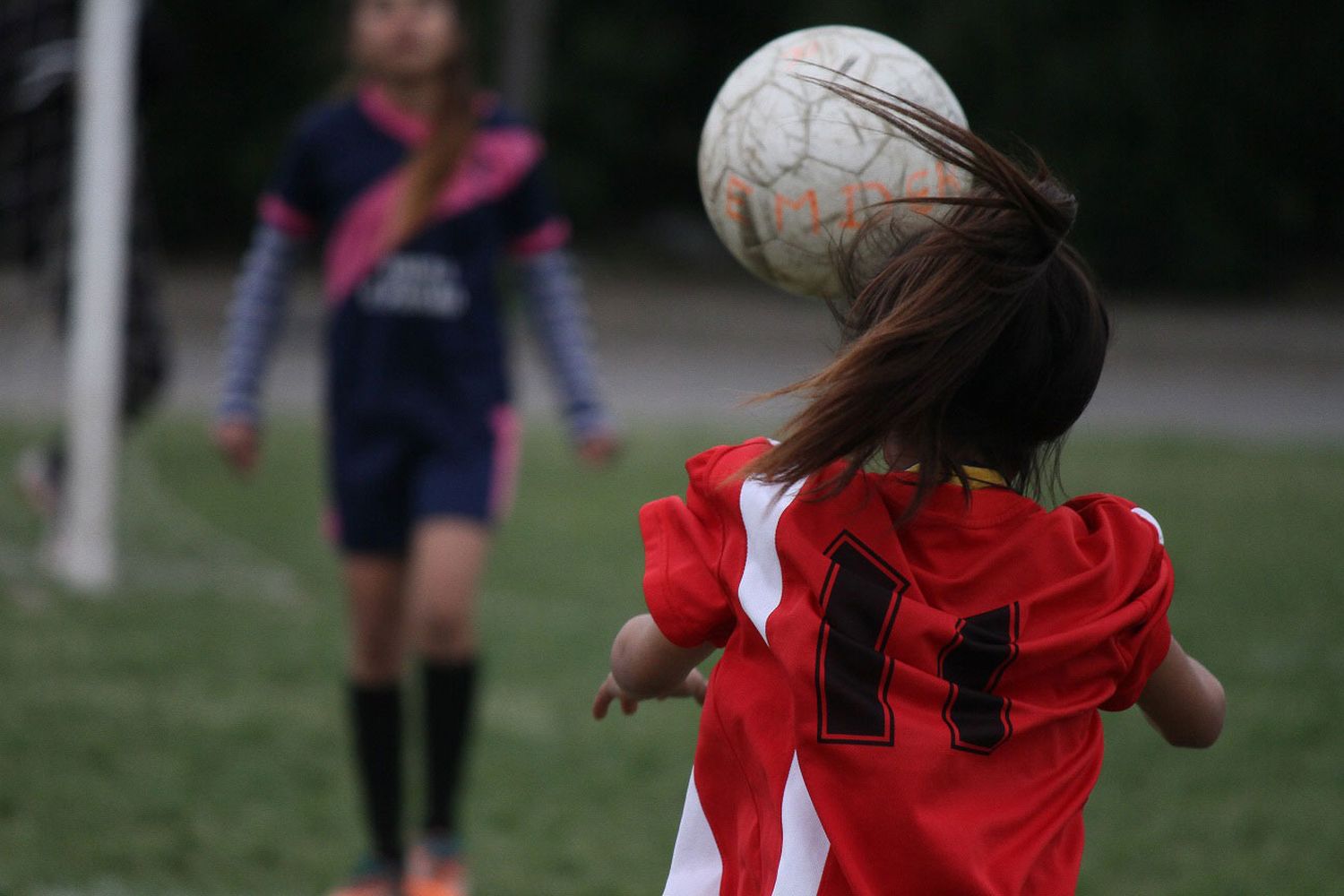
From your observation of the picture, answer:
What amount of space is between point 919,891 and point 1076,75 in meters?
17.7

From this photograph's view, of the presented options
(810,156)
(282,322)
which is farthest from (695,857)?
(282,322)

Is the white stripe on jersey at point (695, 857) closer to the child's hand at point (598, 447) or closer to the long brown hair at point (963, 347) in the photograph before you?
the long brown hair at point (963, 347)

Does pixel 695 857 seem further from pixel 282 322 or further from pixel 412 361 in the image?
pixel 282 322

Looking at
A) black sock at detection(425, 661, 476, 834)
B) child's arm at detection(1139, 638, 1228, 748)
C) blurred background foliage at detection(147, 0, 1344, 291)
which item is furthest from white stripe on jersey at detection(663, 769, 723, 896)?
blurred background foliage at detection(147, 0, 1344, 291)

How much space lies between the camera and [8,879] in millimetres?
3451

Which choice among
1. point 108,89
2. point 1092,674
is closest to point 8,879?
point 1092,674

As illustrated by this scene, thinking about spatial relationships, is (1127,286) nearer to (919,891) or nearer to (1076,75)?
(1076,75)

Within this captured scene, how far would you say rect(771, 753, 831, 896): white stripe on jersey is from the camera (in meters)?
1.57

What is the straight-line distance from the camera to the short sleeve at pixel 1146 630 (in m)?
1.60

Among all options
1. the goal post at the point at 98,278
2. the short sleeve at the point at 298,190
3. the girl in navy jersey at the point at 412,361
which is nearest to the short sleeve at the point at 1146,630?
the girl in navy jersey at the point at 412,361

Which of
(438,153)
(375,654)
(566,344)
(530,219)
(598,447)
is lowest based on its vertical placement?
(375,654)

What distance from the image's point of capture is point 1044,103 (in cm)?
1811

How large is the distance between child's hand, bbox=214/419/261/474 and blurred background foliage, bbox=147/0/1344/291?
13.8 m

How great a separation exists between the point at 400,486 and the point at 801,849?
81.1 inches
